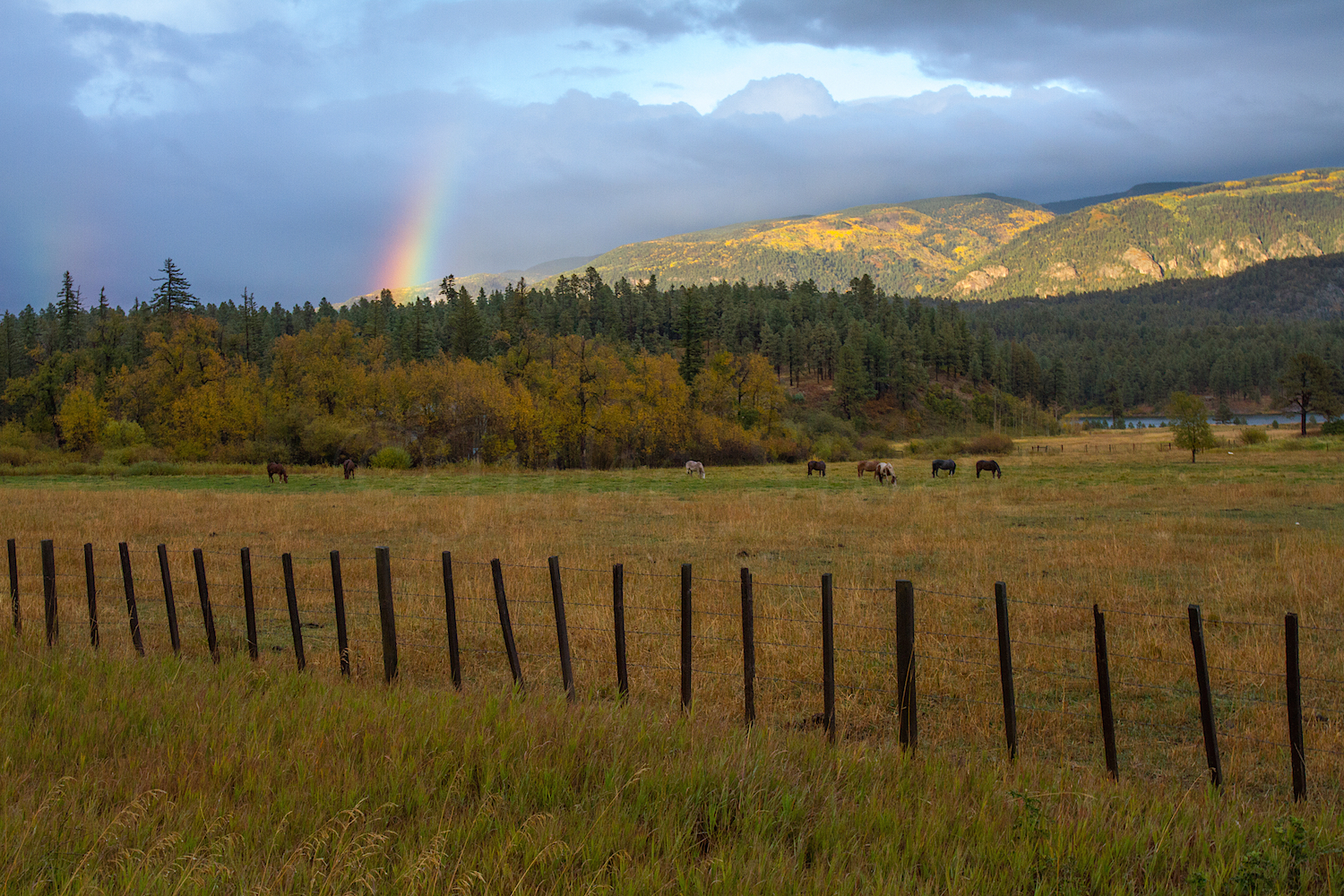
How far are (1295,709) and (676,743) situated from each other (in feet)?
15.8

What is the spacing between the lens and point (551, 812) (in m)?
4.63

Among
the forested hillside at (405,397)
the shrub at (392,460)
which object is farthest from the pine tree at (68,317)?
the shrub at (392,460)

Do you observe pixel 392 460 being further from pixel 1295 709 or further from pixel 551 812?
pixel 1295 709

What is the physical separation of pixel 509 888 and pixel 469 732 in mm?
1812

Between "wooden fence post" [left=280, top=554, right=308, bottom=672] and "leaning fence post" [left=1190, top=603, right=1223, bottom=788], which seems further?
"wooden fence post" [left=280, top=554, right=308, bottom=672]

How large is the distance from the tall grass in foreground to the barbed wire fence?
4.18 ft

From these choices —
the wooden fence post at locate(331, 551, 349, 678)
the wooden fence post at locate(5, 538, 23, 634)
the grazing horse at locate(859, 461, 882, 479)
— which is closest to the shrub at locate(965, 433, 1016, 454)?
the grazing horse at locate(859, 461, 882, 479)

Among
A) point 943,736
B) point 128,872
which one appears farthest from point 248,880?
point 943,736

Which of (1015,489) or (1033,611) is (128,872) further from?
(1015,489)

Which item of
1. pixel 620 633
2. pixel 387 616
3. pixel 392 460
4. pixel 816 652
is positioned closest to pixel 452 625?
pixel 387 616

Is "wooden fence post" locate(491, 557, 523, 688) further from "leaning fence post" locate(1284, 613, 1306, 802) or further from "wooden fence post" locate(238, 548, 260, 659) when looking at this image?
"leaning fence post" locate(1284, 613, 1306, 802)

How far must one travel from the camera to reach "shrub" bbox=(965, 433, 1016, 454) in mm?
92562

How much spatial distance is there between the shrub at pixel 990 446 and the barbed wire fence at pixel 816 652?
275 ft

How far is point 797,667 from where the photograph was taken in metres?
10.2
